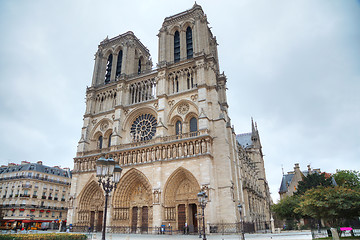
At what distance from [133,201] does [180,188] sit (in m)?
5.02

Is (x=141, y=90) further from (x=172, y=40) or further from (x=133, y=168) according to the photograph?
(x=133, y=168)

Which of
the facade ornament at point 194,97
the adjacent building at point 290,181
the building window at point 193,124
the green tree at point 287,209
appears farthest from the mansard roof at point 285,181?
the facade ornament at point 194,97

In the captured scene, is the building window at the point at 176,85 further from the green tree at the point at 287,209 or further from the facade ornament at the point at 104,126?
the green tree at the point at 287,209

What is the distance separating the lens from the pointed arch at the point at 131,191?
77.5 ft

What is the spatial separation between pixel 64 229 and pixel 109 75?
18528mm

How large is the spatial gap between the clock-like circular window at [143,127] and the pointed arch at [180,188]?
19.2ft

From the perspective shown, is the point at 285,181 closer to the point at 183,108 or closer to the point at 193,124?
the point at 193,124

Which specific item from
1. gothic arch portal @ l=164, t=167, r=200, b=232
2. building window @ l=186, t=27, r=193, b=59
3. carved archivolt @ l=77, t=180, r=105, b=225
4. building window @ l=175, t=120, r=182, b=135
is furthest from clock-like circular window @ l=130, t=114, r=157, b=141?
building window @ l=186, t=27, r=193, b=59

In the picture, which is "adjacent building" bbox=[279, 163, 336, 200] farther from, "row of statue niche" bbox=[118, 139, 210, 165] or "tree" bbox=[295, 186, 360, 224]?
"tree" bbox=[295, 186, 360, 224]

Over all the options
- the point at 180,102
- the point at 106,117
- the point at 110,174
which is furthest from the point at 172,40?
the point at 110,174

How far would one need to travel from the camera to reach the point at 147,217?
75.2 ft

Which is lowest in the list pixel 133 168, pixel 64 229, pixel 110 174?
pixel 64 229

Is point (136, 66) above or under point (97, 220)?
above

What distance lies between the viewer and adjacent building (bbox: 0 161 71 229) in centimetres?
3197
